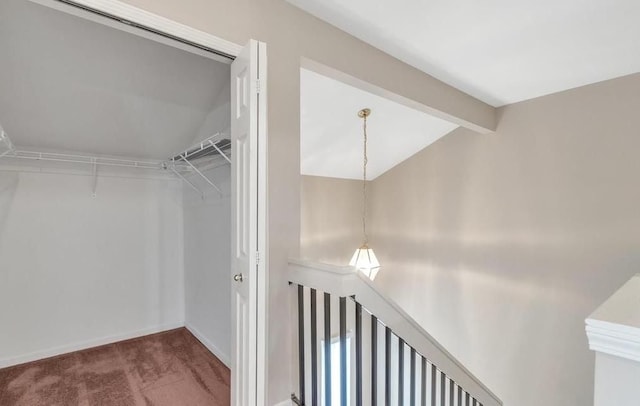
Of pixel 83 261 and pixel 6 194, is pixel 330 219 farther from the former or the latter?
pixel 6 194

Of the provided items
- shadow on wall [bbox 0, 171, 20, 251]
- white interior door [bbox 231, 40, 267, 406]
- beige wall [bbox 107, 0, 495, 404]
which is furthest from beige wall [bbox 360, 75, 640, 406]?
shadow on wall [bbox 0, 171, 20, 251]

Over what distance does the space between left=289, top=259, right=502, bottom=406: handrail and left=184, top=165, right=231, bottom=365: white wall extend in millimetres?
1069

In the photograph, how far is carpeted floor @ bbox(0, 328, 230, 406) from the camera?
2170 millimetres

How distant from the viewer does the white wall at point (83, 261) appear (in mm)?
2600

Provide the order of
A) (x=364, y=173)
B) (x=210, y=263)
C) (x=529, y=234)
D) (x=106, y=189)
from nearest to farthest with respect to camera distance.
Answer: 1. (x=210, y=263)
2. (x=106, y=189)
3. (x=529, y=234)
4. (x=364, y=173)

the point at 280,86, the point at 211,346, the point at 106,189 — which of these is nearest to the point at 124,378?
the point at 211,346

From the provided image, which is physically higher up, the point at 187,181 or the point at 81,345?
the point at 187,181

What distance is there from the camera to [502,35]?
81.7 inches

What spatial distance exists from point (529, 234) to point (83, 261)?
4.24 m

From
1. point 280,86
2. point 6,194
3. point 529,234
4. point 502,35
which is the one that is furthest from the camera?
point 529,234

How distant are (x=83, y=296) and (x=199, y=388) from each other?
1.47 m

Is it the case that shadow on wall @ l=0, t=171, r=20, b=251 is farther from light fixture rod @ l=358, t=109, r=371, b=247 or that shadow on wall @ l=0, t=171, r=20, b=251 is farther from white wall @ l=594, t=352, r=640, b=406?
white wall @ l=594, t=352, r=640, b=406

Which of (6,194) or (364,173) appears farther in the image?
(364,173)

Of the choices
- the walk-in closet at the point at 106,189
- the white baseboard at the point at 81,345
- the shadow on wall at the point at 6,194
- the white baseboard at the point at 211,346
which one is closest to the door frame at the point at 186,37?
the walk-in closet at the point at 106,189
